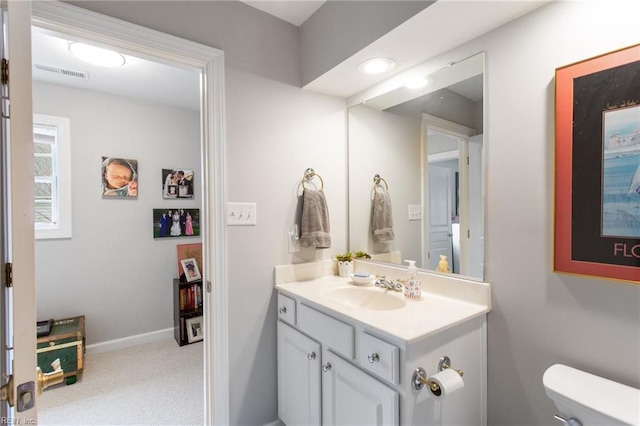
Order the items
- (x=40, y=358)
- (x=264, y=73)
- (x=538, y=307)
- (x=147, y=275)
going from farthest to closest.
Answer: (x=147, y=275) → (x=40, y=358) → (x=264, y=73) → (x=538, y=307)

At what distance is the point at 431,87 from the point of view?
4.96 feet

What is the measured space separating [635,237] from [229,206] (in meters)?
1.60

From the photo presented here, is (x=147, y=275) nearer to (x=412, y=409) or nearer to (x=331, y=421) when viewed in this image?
(x=331, y=421)

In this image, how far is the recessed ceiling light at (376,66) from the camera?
4.90 feet

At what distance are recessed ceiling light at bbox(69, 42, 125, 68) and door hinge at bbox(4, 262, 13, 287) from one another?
1.78m

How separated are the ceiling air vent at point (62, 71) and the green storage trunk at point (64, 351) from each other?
6.68 feet

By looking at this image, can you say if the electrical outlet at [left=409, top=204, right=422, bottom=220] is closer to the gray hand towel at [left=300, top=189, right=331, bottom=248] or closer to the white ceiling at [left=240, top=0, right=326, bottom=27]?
the gray hand towel at [left=300, top=189, right=331, bottom=248]

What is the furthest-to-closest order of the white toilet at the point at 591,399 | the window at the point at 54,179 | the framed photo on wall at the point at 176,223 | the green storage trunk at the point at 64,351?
the framed photo on wall at the point at 176,223
the window at the point at 54,179
the green storage trunk at the point at 64,351
the white toilet at the point at 591,399

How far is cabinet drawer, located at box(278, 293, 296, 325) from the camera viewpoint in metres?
1.54

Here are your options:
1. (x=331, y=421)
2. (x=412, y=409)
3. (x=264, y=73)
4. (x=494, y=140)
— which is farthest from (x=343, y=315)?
(x=264, y=73)

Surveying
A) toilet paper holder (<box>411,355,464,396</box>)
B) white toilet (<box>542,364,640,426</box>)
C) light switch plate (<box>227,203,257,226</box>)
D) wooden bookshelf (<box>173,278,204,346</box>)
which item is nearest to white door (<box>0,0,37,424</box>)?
light switch plate (<box>227,203,257,226</box>)

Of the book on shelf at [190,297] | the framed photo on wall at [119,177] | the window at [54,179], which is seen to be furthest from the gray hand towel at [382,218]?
the window at [54,179]

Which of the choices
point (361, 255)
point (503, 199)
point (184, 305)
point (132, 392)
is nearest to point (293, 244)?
point (361, 255)

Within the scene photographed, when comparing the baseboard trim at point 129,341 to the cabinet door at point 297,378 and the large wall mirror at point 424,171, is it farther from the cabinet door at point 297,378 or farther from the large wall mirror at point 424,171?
the large wall mirror at point 424,171
